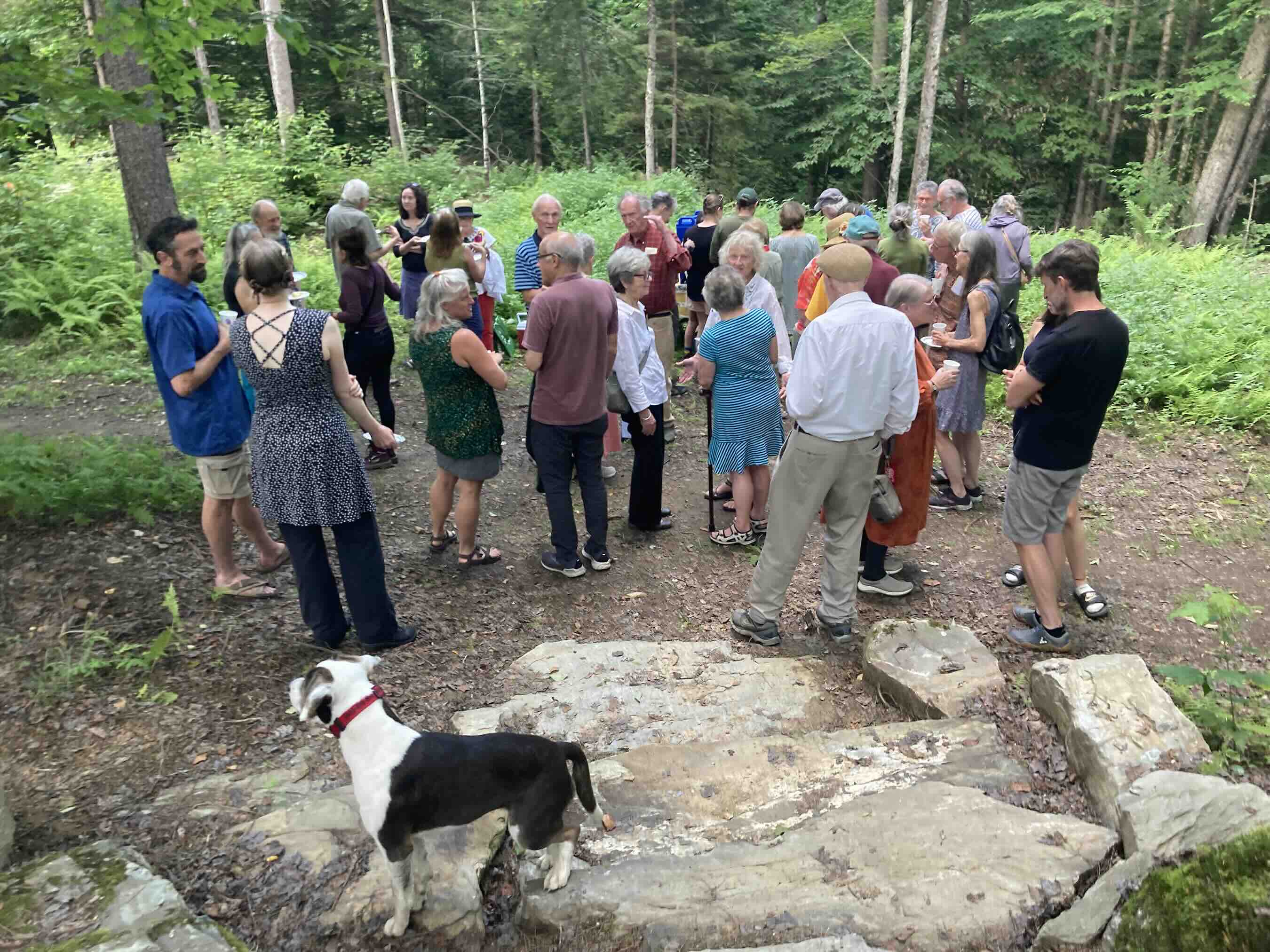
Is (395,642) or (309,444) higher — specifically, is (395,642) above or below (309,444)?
below

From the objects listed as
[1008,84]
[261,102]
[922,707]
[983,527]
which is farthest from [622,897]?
[1008,84]

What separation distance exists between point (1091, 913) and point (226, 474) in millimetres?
4421

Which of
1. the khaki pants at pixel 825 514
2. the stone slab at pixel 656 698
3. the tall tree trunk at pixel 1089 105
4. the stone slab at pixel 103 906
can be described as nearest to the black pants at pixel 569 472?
the stone slab at pixel 656 698

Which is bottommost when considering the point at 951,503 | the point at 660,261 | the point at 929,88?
the point at 951,503

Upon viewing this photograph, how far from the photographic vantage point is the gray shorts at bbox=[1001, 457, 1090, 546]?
4250mm

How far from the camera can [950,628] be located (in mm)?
4316

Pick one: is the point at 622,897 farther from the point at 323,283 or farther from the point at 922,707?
the point at 323,283

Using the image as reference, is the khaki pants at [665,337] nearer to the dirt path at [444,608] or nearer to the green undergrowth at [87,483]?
the dirt path at [444,608]

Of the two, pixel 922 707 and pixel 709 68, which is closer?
pixel 922 707

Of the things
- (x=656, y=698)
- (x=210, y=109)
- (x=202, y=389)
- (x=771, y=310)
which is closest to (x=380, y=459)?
(x=202, y=389)

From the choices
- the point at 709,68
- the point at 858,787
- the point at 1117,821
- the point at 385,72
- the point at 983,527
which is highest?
the point at 709,68

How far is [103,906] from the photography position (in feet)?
7.78

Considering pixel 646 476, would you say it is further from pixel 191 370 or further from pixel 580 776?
pixel 580 776

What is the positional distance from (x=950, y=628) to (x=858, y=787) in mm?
1454
